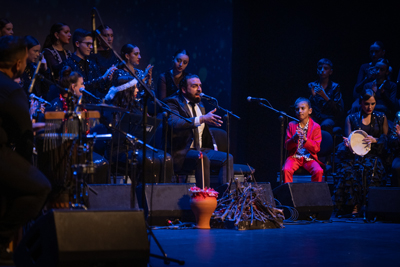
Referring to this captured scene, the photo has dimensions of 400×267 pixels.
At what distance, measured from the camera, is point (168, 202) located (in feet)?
17.1

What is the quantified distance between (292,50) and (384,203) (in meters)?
3.55

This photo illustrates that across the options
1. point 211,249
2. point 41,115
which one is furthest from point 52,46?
point 211,249

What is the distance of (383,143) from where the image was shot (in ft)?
22.1

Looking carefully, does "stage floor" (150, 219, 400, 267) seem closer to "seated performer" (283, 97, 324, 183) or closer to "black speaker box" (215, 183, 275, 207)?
"black speaker box" (215, 183, 275, 207)

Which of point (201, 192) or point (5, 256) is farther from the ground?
point (201, 192)

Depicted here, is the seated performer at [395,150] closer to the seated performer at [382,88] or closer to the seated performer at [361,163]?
the seated performer at [361,163]

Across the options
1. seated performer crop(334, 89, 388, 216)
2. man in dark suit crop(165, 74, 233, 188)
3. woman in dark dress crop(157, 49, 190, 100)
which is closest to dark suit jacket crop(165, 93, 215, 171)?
man in dark suit crop(165, 74, 233, 188)

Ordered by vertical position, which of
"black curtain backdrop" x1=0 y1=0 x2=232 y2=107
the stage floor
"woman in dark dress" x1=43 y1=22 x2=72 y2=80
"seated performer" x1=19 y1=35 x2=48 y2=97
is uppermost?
"black curtain backdrop" x1=0 y1=0 x2=232 y2=107

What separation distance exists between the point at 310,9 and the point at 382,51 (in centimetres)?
151

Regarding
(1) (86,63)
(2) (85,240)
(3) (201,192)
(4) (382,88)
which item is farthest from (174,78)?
(2) (85,240)

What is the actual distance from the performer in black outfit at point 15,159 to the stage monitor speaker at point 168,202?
203 centimetres

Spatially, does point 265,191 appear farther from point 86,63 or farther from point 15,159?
point 15,159

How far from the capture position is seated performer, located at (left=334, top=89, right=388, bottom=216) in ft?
21.7

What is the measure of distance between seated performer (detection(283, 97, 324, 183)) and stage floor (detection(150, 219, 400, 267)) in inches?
49.6
